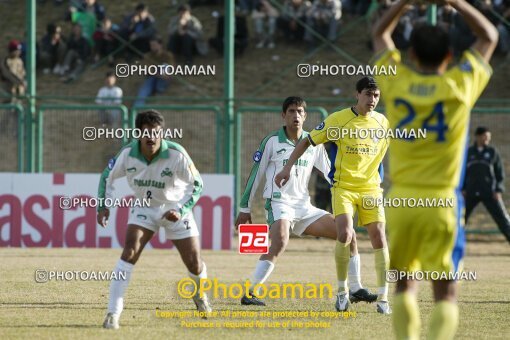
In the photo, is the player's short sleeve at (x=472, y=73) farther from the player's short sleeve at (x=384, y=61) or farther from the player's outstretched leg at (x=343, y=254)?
the player's outstretched leg at (x=343, y=254)

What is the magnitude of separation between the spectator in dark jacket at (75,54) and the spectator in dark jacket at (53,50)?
14 centimetres

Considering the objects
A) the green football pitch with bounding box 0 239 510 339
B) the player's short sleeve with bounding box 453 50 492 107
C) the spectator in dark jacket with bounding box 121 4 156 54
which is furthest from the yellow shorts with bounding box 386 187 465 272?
the spectator in dark jacket with bounding box 121 4 156 54

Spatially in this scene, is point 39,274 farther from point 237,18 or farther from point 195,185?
point 237,18

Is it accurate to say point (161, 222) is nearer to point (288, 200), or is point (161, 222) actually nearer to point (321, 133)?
point (321, 133)

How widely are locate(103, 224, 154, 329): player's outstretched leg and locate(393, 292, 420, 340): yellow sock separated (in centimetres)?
351

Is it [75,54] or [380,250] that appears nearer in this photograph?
[380,250]

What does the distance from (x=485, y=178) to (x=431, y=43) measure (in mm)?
12552

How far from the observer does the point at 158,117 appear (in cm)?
1007

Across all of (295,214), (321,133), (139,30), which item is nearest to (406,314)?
(321,133)

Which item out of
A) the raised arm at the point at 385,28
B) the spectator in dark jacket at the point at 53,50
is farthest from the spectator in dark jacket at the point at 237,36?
the raised arm at the point at 385,28

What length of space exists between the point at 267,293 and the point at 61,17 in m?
18.0

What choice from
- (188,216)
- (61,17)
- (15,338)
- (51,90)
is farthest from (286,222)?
(61,17)

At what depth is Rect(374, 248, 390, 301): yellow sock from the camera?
11414mm

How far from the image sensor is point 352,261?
1184 centimetres
